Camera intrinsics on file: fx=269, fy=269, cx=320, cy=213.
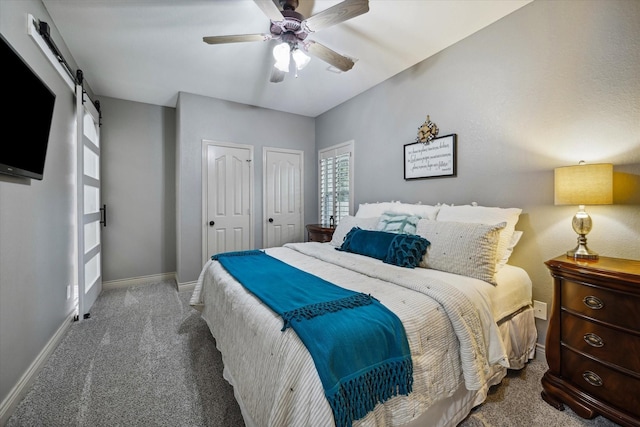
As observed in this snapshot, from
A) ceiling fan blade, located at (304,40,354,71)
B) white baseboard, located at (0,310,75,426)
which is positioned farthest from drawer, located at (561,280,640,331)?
white baseboard, located at (0,310,75,426)

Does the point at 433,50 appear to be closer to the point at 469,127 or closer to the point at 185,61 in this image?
the point at 469,127

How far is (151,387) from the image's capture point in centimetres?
175

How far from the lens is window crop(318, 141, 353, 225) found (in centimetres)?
393

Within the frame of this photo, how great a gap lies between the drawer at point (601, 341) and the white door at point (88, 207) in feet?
12.8

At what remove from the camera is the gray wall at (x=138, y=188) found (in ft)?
12.3

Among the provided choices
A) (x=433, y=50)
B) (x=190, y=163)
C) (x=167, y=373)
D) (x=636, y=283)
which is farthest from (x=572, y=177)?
(x=190, y=163)

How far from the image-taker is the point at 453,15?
215cm

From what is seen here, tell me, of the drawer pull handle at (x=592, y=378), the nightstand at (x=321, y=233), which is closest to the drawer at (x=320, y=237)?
the nightstand at (x=321, y=233)

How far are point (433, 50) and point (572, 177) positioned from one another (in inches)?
70.1

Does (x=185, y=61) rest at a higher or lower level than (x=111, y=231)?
higher

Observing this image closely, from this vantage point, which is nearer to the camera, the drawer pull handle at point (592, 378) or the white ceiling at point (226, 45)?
the drawer pull handle at point (592, 378)

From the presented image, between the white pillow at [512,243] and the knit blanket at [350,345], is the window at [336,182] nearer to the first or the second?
the white pillow at [512,243]

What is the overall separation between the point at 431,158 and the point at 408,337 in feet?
6.86

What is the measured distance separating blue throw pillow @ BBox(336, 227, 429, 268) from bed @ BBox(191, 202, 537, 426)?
2.3 inches
